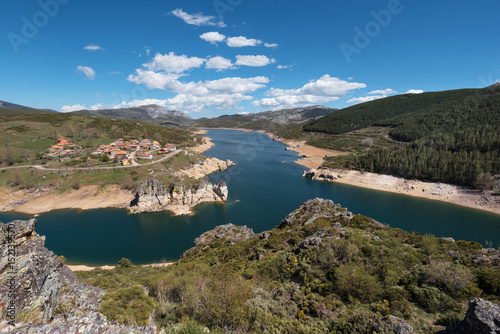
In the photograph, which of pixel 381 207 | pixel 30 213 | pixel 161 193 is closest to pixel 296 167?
pixel 381 207

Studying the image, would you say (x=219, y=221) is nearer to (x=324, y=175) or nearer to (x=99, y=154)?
(x=324, y=175)

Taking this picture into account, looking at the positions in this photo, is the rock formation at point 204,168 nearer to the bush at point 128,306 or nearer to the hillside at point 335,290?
the hillside at point 335,290

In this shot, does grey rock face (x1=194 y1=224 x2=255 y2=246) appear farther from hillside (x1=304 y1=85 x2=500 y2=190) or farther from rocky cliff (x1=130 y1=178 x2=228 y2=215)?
hillside (x1=304 y1=85 x2=500 y2=190)

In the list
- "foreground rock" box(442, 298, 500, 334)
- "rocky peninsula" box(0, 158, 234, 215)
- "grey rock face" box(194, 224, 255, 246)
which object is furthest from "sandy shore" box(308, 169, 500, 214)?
"foreground rock" box(442, 298, 500, 334)

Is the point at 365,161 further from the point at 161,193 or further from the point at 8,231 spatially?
the point at 8,231

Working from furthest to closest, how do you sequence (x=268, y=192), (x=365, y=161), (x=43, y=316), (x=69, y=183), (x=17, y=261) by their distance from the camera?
(x=365, y=161)
(x=268, y=192)
(x=69, y=183)
(x=17, y=261)
(x=43, y=316)

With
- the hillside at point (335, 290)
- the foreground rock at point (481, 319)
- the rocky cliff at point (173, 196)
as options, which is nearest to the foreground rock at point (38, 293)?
the hillside at point (335, 290)

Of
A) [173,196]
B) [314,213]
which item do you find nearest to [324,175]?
[314,213]
